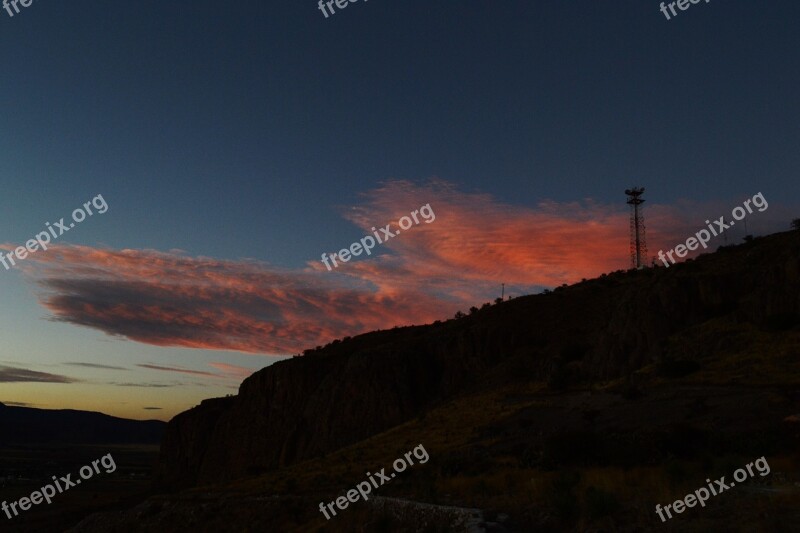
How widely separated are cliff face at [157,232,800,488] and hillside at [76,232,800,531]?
0.72 feet

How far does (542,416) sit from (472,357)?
30.3 meters

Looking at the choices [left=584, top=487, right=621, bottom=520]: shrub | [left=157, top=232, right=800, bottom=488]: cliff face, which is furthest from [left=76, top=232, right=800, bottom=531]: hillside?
[left=157, top=232, right=800, bottom=488]: cliff face

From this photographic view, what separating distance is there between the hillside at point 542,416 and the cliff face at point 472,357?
0.22 meters

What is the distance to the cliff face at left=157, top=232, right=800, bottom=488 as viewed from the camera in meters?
54.6

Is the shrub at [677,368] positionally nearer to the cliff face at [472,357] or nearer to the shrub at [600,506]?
the cliff face at [472,357]

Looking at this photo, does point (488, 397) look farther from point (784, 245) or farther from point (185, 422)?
point (185, 422)

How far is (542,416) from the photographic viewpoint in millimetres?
43312

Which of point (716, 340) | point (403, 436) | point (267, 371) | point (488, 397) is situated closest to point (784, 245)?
point (716, 340)

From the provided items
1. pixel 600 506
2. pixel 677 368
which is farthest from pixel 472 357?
pixel 600 506

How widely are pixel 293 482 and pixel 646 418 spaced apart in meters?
21.7

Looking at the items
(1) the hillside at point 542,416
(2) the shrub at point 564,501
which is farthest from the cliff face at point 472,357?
(2) the shrub at point 564,501

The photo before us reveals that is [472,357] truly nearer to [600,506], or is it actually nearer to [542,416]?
[542,416]

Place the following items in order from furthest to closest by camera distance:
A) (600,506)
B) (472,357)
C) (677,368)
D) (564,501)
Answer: (472,357), (677,368), (564,501), (600,506)

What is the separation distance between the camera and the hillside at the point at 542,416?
773 inches
